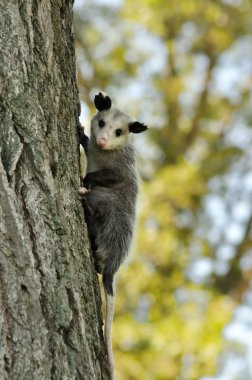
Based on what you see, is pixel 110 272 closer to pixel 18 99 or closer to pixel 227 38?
pixel 18 99

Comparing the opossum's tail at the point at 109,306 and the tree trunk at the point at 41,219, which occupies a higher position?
the tree trunk at the point at 41,219

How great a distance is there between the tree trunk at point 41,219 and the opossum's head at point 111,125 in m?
1.06

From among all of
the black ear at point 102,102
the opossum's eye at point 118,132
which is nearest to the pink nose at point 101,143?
the opossum's eye at point 118,132

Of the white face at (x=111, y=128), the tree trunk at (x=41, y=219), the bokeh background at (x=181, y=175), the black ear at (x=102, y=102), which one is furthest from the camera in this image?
the bokeh background at (x=181, y=175)

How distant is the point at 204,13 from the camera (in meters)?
9.96

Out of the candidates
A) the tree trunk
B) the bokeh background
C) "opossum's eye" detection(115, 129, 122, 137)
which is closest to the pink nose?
"opossum's eye" detection(115, 129, 122, 137)

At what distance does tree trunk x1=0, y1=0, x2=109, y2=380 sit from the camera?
1.99 m

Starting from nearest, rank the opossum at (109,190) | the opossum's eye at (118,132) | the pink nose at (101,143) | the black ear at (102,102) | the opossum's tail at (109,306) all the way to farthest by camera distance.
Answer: the opossum's tail at (109,306)
the opossum at (109,190)
the pink nose at (101,143)
the opossum's eye at (118,132)
the black ear at (102,102)

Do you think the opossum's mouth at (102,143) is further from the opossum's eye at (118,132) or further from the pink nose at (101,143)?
the opossum's eye at (118,132)

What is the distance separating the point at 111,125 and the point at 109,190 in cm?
59

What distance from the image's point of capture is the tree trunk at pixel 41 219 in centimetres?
199

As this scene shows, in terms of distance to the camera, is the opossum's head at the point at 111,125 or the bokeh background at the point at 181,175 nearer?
the opossum's head at the point at 111,125

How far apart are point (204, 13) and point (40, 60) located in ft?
26.0

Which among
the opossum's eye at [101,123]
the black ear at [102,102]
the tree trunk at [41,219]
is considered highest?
the black ear at [102,102]
